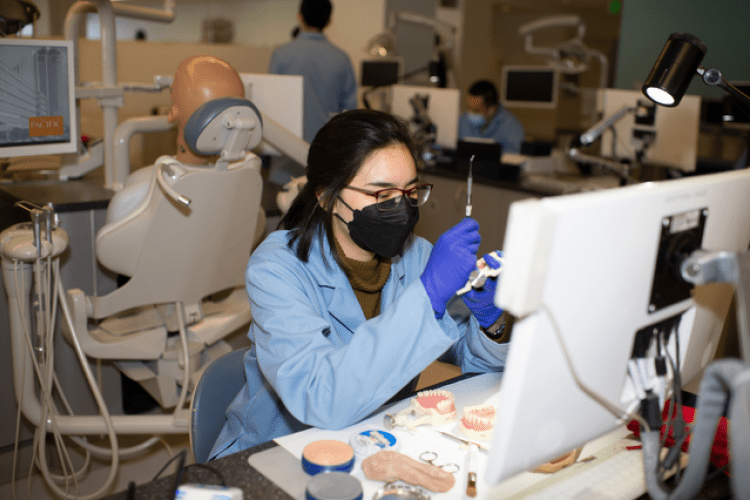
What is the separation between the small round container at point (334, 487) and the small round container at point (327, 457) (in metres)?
0.02

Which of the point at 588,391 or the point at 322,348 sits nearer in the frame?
the point at 588,391

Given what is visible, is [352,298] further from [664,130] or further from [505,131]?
[505,131]

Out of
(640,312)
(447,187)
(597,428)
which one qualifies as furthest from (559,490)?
(447,187)

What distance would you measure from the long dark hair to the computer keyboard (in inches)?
24.2

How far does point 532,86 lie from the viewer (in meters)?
4.84

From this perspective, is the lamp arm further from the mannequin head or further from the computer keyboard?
the mannequin head

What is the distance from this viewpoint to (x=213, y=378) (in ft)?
4.25

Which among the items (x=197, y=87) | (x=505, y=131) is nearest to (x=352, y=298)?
(x=197, y=87)

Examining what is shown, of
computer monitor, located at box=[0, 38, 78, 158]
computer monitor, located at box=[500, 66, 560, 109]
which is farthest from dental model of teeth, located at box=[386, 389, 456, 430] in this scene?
computer monitor, located at box=[500, 66, 560, 109]

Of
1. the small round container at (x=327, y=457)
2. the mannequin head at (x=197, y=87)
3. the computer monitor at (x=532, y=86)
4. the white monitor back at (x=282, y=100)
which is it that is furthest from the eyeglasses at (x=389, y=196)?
the computer monitor at (x=532, y=86)

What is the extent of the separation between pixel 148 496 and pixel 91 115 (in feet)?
13.7

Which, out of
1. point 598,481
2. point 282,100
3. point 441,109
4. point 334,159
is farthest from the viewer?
point 441,109

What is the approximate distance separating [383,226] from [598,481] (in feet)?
2.01

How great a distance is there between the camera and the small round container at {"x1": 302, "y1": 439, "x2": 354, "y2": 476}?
942 mm
